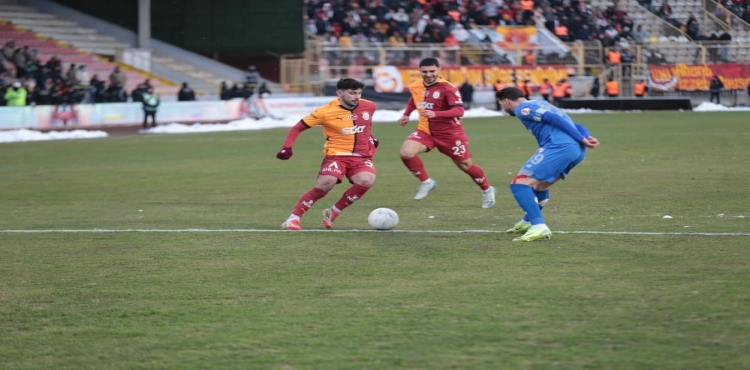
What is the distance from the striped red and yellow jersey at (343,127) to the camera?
1120 centimetres

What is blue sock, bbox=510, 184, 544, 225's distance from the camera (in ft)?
32.0

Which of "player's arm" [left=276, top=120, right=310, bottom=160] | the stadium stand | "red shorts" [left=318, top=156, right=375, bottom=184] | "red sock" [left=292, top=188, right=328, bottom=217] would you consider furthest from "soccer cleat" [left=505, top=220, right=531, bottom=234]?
the stadium stand

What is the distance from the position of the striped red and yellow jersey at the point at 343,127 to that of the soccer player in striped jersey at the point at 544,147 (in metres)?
1.80

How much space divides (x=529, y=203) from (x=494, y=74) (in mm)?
39791

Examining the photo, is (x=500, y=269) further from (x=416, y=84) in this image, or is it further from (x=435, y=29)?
(x=435, y=29)

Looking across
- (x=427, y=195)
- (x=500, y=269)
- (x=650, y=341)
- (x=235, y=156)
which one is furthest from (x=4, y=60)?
(x=650, y=341)

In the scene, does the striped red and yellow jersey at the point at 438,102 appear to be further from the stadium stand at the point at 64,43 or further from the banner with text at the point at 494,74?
the banner with text at the point at 494,74

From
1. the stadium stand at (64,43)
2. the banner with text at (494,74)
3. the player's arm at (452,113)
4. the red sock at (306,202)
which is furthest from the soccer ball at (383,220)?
the banner with text at (494,74)

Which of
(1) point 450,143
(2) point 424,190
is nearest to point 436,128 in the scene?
(1) point 450,143

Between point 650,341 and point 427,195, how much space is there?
904 cm

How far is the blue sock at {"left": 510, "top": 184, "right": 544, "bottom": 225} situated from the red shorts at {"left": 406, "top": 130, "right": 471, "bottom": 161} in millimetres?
3838

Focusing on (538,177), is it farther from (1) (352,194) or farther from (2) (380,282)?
(2) (380,282)

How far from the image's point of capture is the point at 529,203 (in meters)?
9.74

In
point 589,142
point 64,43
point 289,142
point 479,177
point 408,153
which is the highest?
point 589,142
